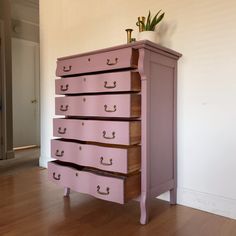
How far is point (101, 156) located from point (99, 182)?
0.17m

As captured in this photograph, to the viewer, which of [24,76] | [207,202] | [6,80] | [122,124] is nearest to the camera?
[122,124]

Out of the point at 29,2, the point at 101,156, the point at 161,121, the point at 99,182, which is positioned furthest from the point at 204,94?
the point at 29,2

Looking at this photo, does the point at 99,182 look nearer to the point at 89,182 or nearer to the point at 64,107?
the point at 89,182

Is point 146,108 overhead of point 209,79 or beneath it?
beneath

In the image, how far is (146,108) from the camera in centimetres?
167

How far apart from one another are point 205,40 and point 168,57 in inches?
11.5

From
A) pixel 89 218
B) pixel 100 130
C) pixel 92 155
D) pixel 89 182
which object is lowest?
pixel 89 218

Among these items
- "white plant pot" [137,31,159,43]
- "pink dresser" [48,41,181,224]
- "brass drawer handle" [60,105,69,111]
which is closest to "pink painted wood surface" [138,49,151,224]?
"pink dresser" [48,41,181,224]

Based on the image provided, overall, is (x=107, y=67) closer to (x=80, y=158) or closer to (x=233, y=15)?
(x=80, y=158)

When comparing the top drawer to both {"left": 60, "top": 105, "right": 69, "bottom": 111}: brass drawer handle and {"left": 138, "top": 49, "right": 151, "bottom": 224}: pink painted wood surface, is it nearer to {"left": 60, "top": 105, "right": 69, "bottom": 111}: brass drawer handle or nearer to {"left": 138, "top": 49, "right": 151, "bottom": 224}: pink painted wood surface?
{"left": 138, "top": 49, "right": 151, "bottom": 224}: pink painted wood surface

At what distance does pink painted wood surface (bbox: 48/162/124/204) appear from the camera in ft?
5.44

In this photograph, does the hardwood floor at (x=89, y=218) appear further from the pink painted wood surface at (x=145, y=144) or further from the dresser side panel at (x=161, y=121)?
the dresser side panel at (x=161, y=121)

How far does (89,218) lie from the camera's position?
1.77 metres

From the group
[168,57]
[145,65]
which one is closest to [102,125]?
[145,65]
